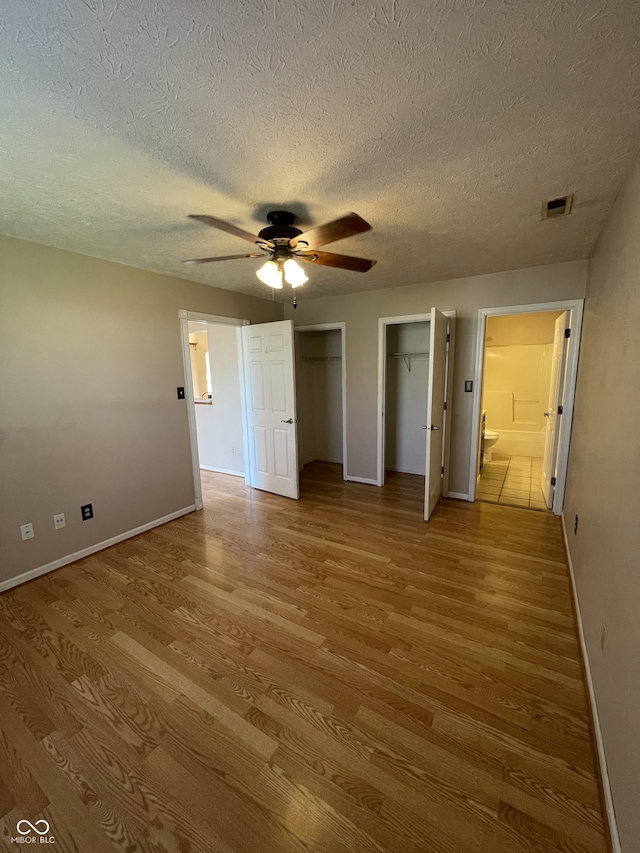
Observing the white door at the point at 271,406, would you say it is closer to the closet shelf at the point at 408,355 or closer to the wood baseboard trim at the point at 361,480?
the wood baseboard trim at the point at 361,480

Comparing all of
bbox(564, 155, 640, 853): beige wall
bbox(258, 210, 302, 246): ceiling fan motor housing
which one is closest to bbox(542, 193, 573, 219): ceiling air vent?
bbox(564, 155, 640, 853): beige wall

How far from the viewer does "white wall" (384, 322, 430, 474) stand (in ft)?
14.3

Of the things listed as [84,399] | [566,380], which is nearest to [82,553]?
[84,399]

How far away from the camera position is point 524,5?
0.82 m

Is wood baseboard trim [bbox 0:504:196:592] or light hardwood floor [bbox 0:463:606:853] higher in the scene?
wood baseboard trim [bbox 0:504:196:592]

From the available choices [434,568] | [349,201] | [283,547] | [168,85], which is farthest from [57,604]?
[349,201]

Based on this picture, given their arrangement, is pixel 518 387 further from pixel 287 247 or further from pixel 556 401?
pixel 287 247

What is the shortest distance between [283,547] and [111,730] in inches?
60.1

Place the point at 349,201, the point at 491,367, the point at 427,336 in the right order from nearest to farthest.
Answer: the point at 349,201, the point at 427,336, the point at 491,367

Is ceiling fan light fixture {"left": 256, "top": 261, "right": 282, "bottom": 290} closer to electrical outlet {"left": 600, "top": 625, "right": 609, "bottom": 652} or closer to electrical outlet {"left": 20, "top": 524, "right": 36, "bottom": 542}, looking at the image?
electrical outlet {"left": 600, "top": 625, "right": 609, "bottom": 652}

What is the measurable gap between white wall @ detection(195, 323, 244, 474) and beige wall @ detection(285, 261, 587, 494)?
1.01m

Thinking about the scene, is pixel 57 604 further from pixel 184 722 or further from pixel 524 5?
pixel 524 5

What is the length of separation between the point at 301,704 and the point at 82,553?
2.21 m

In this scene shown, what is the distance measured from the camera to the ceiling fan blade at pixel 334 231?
1.49 meters
